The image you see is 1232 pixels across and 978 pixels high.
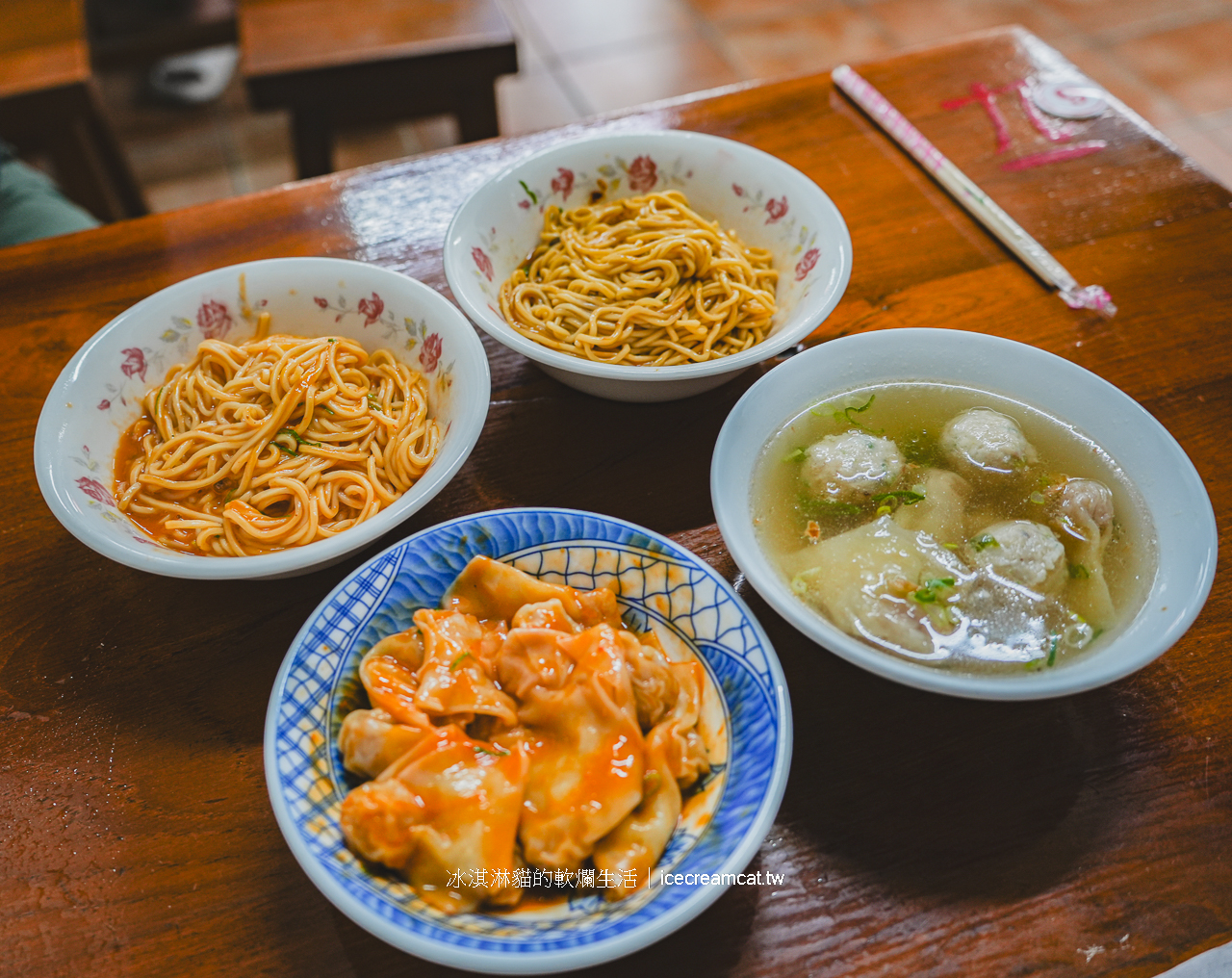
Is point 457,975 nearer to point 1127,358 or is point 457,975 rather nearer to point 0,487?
point 0,487

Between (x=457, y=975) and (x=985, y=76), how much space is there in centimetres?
255

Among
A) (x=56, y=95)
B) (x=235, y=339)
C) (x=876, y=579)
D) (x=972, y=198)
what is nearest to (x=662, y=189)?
(x=972, y=198)

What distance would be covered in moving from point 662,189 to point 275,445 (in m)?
1.03

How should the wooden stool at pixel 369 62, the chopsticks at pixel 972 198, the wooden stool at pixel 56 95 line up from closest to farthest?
the chopsticks at pixel 972 198 → the wooden stool at pixel 56 95 → the wooden stool at pixel 369 62

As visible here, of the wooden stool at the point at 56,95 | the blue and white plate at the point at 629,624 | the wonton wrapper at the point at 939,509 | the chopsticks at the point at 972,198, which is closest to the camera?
the blue and white plate at the point at 629,624

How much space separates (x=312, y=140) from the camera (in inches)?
123

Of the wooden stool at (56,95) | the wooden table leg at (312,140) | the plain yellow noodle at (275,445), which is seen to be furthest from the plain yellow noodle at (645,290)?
the wooden stool at (56,95)

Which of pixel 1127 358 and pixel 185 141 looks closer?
pixel 1127 358

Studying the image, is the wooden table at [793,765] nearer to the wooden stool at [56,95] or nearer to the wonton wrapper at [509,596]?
the wonton wrapper at [509,596]

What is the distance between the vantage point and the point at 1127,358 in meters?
1.77

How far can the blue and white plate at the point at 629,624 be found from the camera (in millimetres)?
958

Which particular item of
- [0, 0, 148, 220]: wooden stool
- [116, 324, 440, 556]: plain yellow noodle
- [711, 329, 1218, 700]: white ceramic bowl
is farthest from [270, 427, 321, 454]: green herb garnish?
[0, 0, 148, 220]: wooden stool

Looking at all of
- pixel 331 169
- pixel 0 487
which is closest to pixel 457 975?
pixel 0 487

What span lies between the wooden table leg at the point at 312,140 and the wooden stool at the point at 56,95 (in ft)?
2.08
